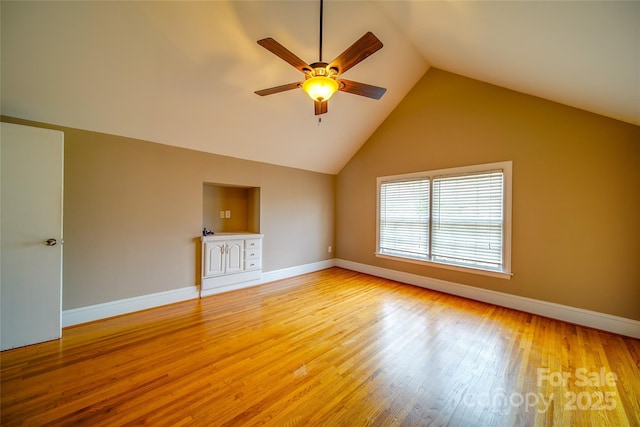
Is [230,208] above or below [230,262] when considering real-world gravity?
above

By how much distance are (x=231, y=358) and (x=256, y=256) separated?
7.36 feet

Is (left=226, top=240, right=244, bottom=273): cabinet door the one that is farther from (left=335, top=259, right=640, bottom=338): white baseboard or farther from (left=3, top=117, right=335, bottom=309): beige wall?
(left=335, top=259, right=640, bottom=338): white baseboard

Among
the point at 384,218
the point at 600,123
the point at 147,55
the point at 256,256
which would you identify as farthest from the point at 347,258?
the point at 147,55

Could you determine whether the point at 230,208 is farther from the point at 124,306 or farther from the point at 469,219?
the point at 469,219

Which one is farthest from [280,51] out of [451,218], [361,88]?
[451,218]

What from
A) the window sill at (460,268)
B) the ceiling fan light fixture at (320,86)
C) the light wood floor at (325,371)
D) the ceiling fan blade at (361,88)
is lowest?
the light wood floor at (325,371)

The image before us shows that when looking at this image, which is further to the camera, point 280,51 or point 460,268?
point 460,268

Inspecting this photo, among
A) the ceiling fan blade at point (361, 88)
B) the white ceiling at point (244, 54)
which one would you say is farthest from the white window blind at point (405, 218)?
the ceiling fan blade at point (361, 88)

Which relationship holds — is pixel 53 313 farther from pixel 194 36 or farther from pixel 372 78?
pixel 372 78

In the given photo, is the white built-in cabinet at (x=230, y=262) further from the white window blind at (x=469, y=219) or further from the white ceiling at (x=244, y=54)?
the white window blind at (x=469, y=219)

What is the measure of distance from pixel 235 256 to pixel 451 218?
3.68m

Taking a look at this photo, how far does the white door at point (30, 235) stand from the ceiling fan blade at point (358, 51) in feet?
9.56

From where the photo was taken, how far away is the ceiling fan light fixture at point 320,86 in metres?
2.04

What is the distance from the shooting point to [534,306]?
312 centimetres
